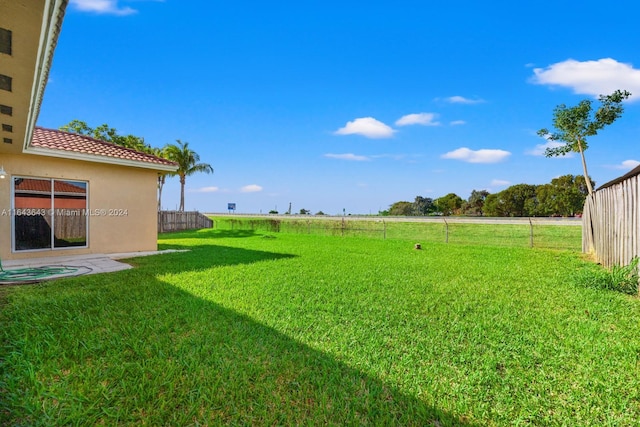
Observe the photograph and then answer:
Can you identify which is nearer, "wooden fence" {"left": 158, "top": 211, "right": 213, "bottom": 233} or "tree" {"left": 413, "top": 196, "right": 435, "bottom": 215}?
"wooden fence" {"left": 158, "top": 211, "right": 213, "bottom": 233}

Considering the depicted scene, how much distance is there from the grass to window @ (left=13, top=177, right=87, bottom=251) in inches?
136

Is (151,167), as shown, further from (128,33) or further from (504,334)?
(504,334)

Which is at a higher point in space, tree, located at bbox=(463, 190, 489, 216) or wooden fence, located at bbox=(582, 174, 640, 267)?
tree, located at bbox=(463, 190, 489, 216)

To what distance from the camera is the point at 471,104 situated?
59.3 feet

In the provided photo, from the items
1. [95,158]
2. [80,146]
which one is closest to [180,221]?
[80,146]

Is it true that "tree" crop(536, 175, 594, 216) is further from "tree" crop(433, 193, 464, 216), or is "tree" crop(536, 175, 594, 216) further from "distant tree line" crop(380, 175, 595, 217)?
"tree" crop(433, 193, 464, 216)

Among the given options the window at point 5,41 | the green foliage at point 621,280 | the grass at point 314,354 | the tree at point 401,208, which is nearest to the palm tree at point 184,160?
the grass at point 314,354

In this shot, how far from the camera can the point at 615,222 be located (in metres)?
6.41

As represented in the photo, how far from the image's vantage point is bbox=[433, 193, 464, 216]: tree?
191 feet

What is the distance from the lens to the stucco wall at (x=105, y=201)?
23.4 feet

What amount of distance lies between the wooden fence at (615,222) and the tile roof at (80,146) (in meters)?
10.8

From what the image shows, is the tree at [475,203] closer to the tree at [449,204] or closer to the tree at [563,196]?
the tree at [449,204]

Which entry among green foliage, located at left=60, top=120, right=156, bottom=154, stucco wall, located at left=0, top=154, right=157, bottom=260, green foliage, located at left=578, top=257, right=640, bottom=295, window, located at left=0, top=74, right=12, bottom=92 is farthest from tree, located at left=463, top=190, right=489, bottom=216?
window, located at left=0, top=74, right=12, bottom=92

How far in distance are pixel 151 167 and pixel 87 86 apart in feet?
27.1
